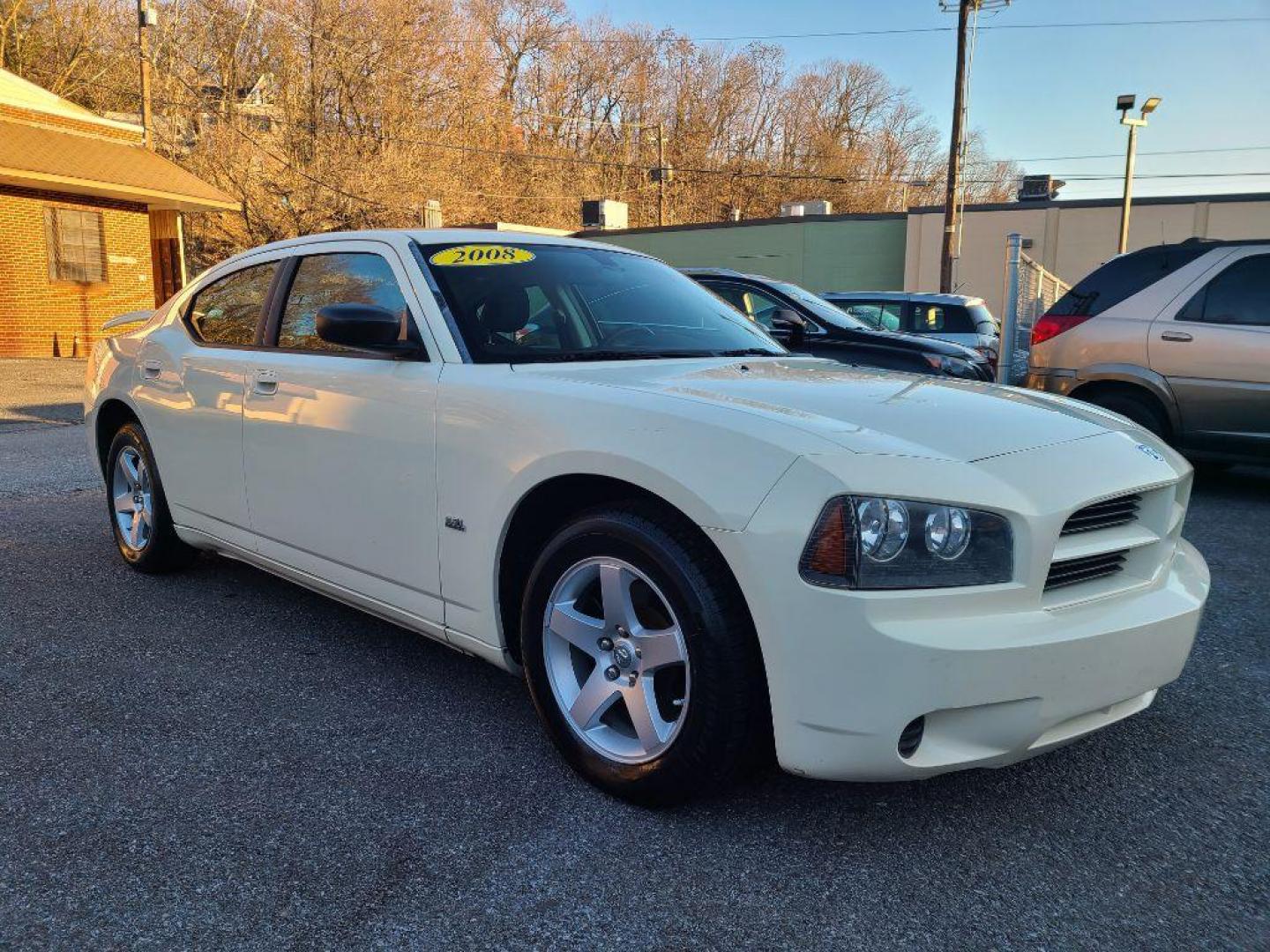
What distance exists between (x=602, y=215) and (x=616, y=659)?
39316mm

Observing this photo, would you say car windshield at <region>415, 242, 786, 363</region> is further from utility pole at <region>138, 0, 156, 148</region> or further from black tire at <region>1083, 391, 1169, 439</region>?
utility pole at <region>138, 0, 156, 148</region>

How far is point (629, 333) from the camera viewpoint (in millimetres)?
3494

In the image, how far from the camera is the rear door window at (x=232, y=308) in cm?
400

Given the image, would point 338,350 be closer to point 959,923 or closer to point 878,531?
point 878,531

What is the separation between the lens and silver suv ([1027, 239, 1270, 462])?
22.2 ft

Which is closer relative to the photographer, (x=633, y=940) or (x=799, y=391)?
(x=633, y=940)

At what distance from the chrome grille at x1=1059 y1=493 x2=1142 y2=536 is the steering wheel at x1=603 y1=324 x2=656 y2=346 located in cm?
163

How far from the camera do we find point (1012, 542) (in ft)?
7.20

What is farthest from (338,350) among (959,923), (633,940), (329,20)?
(329,20)

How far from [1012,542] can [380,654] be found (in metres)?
2.41

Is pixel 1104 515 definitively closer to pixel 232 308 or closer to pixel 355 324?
pixel 355 324

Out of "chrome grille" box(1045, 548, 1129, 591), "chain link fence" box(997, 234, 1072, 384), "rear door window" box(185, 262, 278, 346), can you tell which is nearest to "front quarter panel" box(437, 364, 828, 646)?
"chrome grille" box(1045, 548, 1129, 591)

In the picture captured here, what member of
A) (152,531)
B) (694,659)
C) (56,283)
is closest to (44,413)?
(152,531)

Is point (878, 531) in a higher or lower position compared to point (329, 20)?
lower
